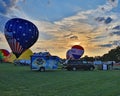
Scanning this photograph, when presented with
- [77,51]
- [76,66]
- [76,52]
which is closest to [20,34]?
[76,66]

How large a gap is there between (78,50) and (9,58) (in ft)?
147

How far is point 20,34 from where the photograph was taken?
59406 millimetres

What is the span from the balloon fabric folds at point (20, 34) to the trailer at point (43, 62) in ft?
9.57

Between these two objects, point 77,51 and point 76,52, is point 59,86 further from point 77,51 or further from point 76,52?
point 76,52

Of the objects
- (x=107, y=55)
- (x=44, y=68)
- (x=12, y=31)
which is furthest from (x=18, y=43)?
(x=107, y=55)

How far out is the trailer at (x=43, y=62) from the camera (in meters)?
57.6

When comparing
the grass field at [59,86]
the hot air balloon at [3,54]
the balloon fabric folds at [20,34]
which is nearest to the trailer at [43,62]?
the balloon fabric folds at [20,34]

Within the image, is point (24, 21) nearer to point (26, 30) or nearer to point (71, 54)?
point (26, 30)

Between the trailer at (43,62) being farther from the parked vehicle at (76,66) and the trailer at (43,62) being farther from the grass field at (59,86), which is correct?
the grass field at (59,86)

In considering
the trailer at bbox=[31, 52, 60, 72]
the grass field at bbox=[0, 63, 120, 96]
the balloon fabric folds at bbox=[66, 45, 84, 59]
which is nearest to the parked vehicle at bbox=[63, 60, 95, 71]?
the trailer at bbox=[31, 52, 60, 72]

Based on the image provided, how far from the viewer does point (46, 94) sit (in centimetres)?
2141

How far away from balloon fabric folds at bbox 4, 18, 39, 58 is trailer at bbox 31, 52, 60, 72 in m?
2.92

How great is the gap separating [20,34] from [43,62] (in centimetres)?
596

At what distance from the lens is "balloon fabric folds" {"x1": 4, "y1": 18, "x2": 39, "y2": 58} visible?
194 ft
